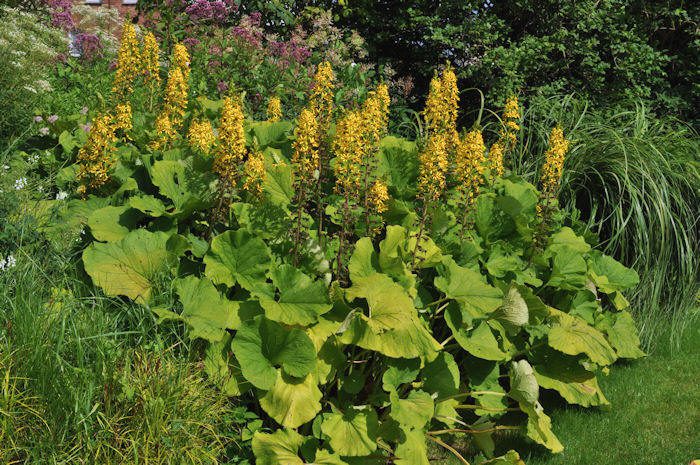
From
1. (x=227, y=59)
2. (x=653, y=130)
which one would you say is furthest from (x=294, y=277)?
(x=653, y=130)

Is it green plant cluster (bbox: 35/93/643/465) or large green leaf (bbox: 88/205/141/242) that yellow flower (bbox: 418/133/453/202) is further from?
large green leaf (bbox: 88/205/141/242)

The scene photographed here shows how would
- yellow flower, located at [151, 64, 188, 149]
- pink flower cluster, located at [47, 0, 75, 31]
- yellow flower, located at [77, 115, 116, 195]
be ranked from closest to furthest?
1. yellow flower, located at [77, 115, 116, 195]
2. yellow flower, located at [151, 64, 188, 149]
3. pink flower cluster, located at [47, 0, 75, 31]

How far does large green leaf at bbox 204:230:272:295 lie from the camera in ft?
9.67

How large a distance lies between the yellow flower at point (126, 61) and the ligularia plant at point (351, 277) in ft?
0.90

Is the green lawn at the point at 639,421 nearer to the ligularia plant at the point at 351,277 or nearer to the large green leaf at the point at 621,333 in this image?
the ligularia plant at the point at 351,277

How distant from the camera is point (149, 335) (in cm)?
282

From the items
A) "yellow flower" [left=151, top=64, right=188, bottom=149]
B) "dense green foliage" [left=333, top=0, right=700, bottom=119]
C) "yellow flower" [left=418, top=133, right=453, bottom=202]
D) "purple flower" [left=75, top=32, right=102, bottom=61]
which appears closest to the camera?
"yellow flower" [left=418, top=133, right=453, bottom=202]

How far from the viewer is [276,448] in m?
2.66

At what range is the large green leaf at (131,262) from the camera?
2889 mm

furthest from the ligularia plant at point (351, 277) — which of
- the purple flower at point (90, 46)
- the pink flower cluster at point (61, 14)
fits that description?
the pink flower cluster at point (61, 14)

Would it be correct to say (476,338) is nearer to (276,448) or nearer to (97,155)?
(276,448)

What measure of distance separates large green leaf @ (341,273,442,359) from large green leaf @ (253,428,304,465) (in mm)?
454

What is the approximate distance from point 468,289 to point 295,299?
85 cm

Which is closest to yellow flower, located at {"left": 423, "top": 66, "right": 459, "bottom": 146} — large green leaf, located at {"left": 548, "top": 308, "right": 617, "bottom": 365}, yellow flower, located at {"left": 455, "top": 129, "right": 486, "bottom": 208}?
yellow flower, located at {"left": 455, "top": 129, "right": 486, "bottom": 208}
